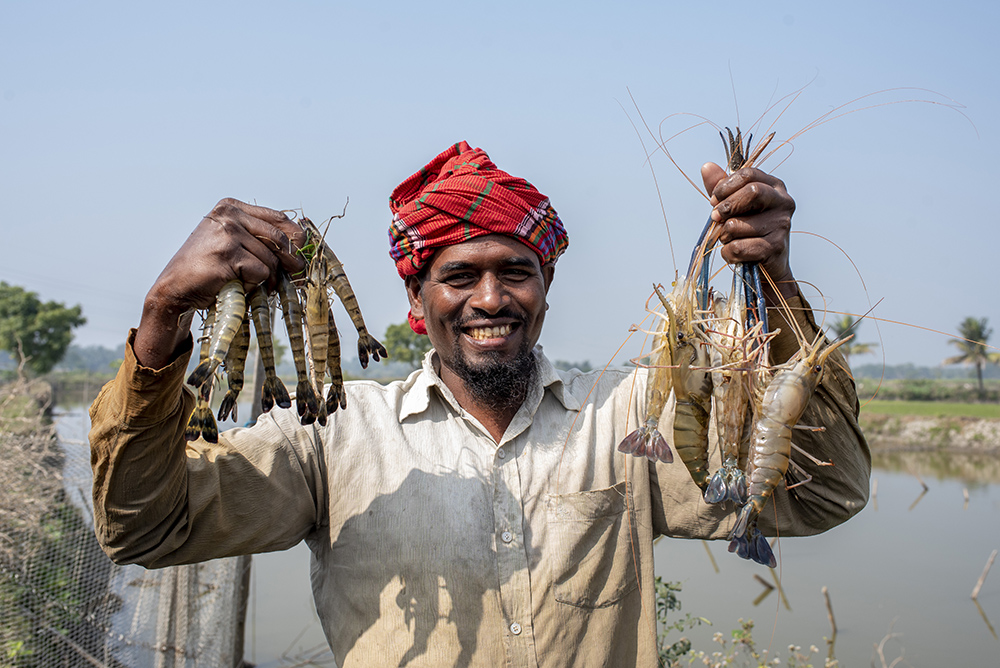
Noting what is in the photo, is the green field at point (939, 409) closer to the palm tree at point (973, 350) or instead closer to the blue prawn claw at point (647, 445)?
the palm tree at point (973, 350)

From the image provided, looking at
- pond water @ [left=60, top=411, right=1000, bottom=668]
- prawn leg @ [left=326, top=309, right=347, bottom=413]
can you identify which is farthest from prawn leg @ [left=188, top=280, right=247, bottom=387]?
pond water @ [left=60, top=411, right=1000, bottom=668]

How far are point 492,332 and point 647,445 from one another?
2.90 ft

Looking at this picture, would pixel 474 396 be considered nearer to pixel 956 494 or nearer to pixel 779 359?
pixel 779 359

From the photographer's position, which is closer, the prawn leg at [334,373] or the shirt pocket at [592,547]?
the prawn leg at [334,373]

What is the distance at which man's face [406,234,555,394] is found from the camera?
304 cm

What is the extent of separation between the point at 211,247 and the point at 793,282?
211 cm

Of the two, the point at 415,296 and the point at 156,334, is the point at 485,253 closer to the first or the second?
the point at 415,296

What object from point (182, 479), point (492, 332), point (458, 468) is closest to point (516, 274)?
point (492, 332)

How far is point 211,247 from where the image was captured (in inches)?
A: 82.6

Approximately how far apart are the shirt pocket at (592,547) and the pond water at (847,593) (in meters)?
8.11

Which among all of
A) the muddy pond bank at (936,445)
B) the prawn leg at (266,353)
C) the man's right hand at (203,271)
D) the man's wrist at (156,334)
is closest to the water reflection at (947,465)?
the muddy pond bank at (936,445)

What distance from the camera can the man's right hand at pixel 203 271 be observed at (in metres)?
2.05

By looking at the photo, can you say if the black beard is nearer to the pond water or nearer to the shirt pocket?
the shirt pocket

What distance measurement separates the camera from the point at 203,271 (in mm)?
2059
